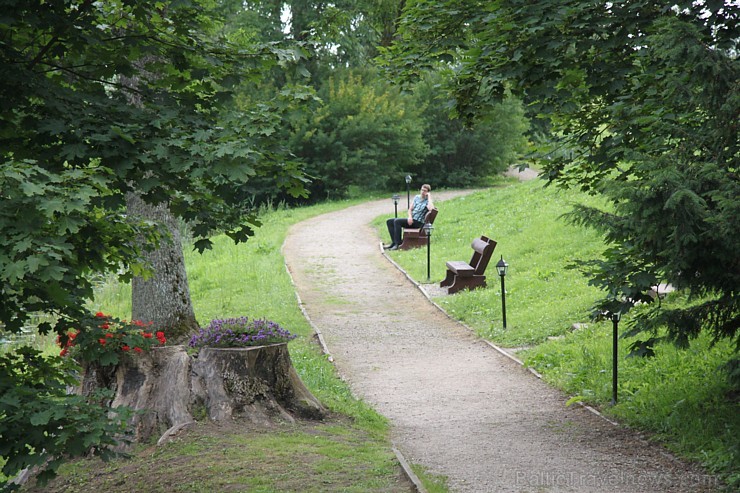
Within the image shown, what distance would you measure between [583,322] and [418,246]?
32.0 feet

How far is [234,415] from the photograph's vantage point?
7.77m

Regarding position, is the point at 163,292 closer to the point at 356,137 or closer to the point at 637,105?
the point at 637,105

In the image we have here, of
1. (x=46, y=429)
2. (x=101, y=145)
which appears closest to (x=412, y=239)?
(x=101, y=145)

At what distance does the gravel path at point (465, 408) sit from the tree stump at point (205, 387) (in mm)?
1221

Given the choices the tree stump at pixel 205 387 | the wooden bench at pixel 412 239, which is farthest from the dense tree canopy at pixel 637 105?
the wooden bench at pixel 412 239

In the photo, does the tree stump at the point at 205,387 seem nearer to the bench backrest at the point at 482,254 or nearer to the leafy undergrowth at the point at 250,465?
the leafy undergrowth at the point at 250,465

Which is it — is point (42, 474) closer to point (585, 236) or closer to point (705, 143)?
point (705, 143)

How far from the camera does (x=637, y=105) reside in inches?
304

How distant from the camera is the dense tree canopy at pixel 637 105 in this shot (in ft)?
19.3

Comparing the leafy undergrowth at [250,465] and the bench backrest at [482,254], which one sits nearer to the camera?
the leafy undergrowth at [250,465]

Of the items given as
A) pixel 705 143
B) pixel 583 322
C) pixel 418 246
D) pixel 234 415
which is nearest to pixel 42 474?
pixel 234 415

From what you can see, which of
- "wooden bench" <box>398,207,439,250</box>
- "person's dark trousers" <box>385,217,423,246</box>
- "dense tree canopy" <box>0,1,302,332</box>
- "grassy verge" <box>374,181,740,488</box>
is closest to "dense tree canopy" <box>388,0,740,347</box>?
"grassy verge" <box>374,181,740,488</box>

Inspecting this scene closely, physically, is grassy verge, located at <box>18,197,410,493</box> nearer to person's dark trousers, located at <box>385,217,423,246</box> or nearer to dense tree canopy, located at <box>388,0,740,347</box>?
dense tree canopy, located at <box>388,0,740,347</box>

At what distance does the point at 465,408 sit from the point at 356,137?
28.5m
